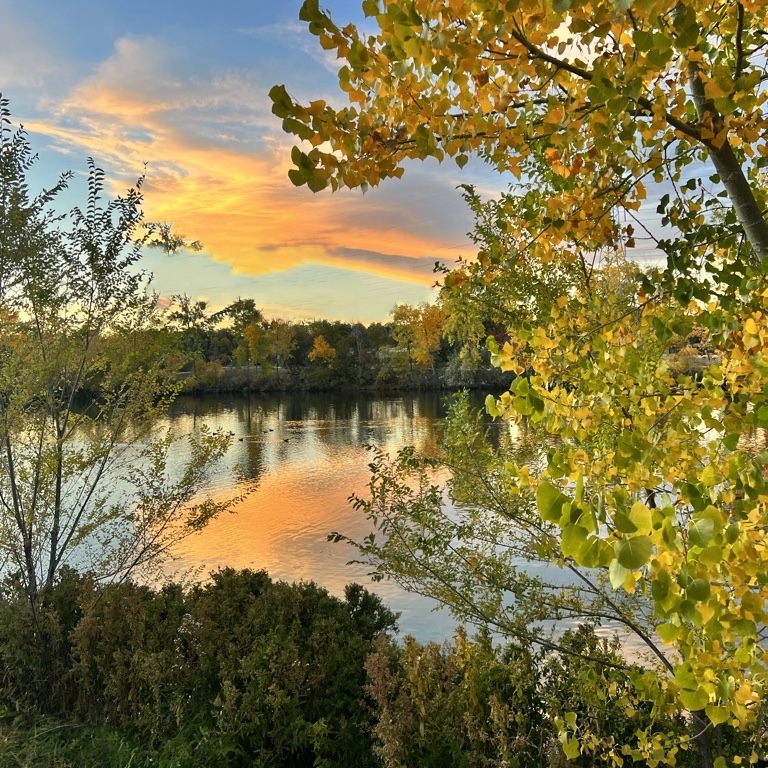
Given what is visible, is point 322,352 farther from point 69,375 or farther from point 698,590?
point 698,590

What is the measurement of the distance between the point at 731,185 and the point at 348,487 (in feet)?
48.3

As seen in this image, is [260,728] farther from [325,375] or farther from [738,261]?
[325,375]

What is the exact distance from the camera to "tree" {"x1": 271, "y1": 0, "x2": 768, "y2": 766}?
2.94 feet

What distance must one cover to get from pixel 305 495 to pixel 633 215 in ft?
45.6

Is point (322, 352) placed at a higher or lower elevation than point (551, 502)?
higher

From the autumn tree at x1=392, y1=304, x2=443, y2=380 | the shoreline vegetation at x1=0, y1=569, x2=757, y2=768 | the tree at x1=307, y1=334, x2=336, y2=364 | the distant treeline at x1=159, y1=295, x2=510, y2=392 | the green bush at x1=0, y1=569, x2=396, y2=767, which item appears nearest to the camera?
the shoreline vegetation at x1=0, y1=569, x2=757, y2=768

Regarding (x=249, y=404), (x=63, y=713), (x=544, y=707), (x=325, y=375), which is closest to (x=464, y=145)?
(x=544, y=707)

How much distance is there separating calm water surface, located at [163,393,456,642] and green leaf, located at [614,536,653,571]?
126 inches

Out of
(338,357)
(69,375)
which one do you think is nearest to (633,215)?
(69,375)

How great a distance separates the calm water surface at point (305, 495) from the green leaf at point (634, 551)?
10.5ft

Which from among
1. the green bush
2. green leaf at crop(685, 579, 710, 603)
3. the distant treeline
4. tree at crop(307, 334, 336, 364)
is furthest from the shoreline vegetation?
tree at crop(307, 334, 336, 364)

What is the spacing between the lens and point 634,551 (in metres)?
0.73

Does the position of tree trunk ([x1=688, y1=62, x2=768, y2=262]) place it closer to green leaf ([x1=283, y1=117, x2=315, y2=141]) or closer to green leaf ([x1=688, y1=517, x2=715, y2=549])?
green leaf ([x1=688, y1=517, x2=715, y2=549])

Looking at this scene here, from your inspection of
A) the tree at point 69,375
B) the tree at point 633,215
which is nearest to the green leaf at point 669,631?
the tree at point 633,215
